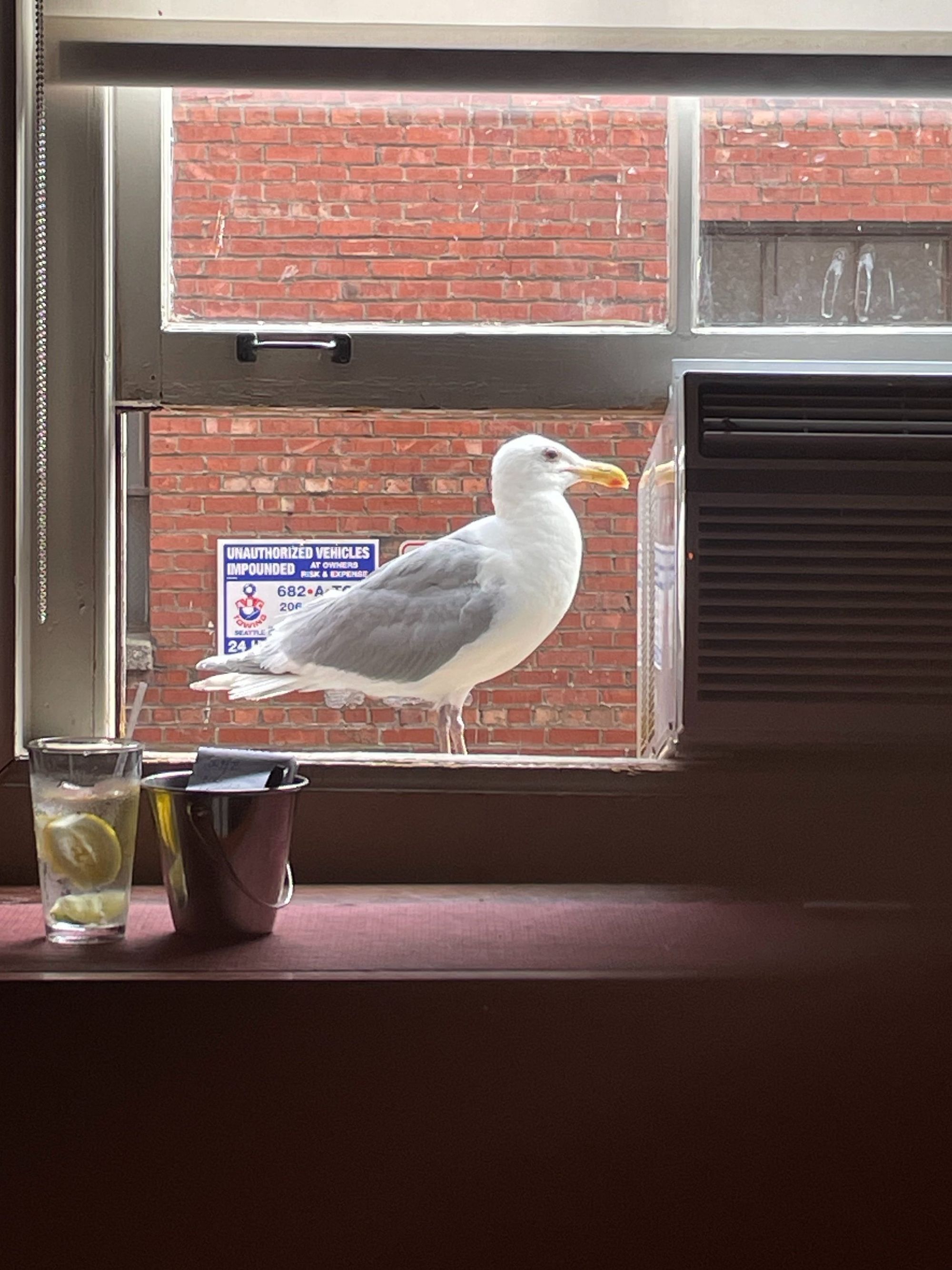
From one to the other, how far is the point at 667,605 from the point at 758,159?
56cm

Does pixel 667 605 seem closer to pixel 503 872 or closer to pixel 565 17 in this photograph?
pixel 503 872

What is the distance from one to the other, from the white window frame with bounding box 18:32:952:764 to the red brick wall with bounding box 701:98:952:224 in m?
0.04

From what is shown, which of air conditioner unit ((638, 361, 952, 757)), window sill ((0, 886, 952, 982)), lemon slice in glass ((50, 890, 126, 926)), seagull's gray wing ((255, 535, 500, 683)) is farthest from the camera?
seagull's gray wing ((255, 535, 500, 683))

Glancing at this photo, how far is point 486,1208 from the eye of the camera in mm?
1106

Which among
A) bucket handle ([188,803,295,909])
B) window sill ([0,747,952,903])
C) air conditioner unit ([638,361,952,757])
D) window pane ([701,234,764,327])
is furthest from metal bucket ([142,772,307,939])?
window pane ([701,234,764,327])

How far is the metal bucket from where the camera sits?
48.4 inches

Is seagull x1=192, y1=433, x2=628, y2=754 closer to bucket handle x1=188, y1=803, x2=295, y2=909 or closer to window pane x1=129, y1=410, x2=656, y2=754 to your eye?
window pane x1=129, y1=410, x2=656, y2=754

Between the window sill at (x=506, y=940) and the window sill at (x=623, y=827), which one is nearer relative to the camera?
the window sill at (x=506, y=940)

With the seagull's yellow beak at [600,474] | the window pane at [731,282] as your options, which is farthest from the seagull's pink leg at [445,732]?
the window pane at [731,282]

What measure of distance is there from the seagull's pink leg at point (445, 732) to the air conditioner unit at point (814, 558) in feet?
0.99

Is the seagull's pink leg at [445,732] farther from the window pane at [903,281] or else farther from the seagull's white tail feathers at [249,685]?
the window pane at [903,281]

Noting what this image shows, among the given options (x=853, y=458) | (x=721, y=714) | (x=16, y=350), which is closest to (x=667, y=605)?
(x=721, y=714)

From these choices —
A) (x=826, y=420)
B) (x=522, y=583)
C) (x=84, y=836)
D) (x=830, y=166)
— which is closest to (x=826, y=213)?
(x=830, y=166)

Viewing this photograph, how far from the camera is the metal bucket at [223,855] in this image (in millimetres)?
1229
